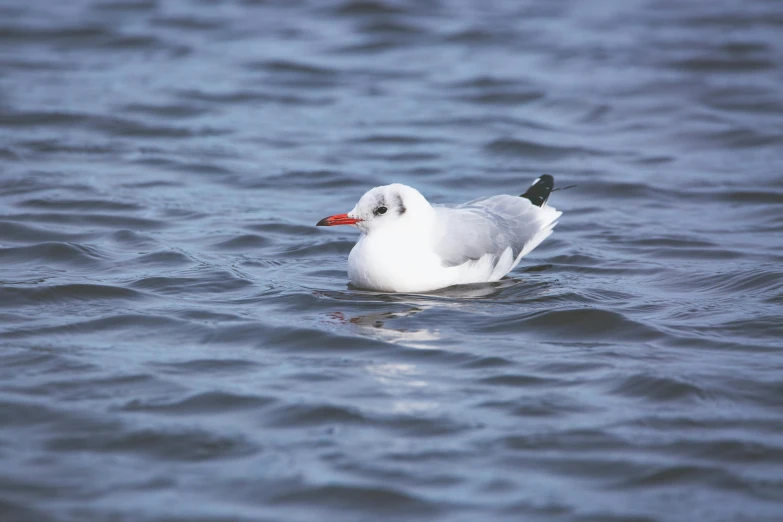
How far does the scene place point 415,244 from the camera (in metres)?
7.29

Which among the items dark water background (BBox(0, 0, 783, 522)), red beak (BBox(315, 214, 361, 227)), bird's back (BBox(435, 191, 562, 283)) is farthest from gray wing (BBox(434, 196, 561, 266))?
red beak (BBox(315, 214, 361, 227))

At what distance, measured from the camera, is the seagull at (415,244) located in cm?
724

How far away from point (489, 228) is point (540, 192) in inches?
51.3

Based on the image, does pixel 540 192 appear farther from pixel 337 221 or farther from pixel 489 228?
pixel 337 221

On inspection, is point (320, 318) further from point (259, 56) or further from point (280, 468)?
point (259, 56)

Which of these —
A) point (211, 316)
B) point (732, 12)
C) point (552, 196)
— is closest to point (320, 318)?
point (211, 316)

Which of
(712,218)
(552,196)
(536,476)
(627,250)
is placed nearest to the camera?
(536,476)

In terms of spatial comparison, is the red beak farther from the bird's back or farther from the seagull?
the bird's back

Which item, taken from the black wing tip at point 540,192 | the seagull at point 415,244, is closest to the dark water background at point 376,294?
the seagull at point 415,244

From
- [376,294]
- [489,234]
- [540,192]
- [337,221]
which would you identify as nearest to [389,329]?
[376,294]

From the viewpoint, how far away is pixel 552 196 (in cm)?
1055

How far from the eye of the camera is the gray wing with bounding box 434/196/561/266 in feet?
24.3

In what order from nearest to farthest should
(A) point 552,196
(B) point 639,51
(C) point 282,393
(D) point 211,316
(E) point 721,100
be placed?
(C) point 282,393 < (D) point 211,316 < (A) point 552,196 < (E) point 721,100 < (B) point 639,51

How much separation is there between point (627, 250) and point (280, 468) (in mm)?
4773
